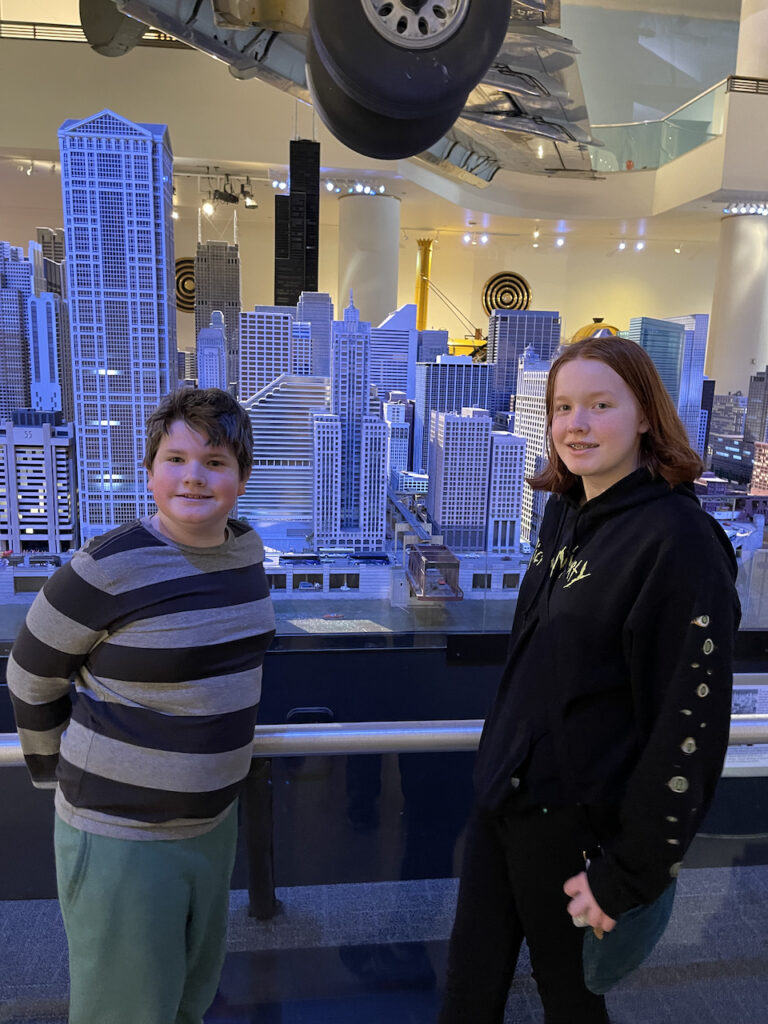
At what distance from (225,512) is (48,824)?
1.77 feet

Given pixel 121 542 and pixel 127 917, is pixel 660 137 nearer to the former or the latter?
pixel 121 542

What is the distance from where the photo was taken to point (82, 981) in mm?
808

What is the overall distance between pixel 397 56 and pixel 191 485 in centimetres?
96

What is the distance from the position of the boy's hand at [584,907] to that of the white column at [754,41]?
21.1 feet

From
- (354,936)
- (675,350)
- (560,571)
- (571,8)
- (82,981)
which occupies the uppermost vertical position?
(571,8)

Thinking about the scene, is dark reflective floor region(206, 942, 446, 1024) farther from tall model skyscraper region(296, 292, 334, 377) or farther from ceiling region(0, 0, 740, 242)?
ceiling region(0, 0, 740, 242)

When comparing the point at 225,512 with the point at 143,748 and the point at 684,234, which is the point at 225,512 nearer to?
the point at 143,748

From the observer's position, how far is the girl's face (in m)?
0.75

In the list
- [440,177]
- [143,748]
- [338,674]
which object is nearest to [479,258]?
[440,177]

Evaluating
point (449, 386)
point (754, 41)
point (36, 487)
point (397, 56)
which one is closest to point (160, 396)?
point (36, 487)

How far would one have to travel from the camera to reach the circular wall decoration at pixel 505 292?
7.11m

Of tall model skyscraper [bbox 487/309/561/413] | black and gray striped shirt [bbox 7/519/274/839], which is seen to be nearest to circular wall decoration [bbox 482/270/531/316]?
tall model skyscraper [bbox 487/309/561/413]

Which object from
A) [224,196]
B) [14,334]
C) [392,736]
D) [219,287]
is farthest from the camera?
[224,196]

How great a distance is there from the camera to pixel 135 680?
78cm
